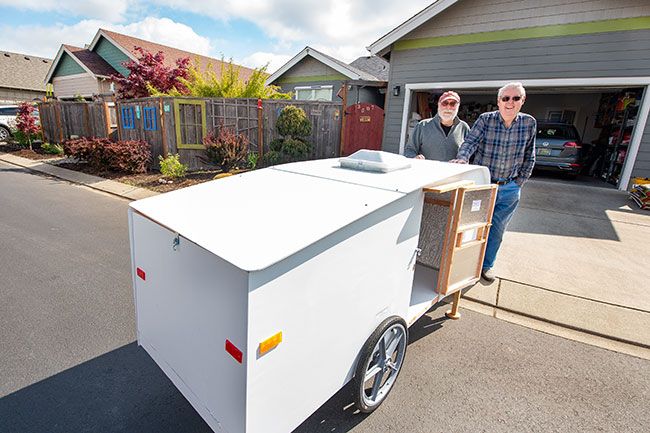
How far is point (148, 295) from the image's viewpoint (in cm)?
191

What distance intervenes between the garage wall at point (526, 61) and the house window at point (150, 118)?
22.3 feet

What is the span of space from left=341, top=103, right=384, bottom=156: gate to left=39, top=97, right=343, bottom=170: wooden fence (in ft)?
1.03

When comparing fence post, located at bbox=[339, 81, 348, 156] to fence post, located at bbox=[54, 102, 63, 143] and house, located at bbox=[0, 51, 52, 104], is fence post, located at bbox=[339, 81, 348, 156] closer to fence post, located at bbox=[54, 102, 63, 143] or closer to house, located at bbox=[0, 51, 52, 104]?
fence post, located at bbox=[54, 102, 63, 143]

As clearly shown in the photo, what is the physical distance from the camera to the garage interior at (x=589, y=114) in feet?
27.2

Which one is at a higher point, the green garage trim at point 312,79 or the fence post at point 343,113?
the green garage trim at point 312,79

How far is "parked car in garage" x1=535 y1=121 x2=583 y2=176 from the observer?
A: 8.88m

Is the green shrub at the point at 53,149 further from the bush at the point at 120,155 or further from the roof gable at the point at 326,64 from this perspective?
the roof gable at the point at 326,64

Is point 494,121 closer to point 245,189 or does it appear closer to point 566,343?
point 566,343

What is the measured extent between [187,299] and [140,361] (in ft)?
4.31

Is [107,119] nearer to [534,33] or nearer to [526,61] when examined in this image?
[526,61]

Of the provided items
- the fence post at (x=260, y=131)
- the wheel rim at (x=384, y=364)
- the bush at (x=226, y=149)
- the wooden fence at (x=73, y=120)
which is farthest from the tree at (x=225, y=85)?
the wheel rim at (x=384, y=364)

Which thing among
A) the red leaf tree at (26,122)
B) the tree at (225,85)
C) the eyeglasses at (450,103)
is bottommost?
the red leaf tree at (26,122)

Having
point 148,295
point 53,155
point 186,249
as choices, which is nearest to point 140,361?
point 148,295

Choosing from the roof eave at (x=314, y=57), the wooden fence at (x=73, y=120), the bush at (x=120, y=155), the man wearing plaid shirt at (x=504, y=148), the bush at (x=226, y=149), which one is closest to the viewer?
the man wearing plaid shirt at (x=504, y=148)
